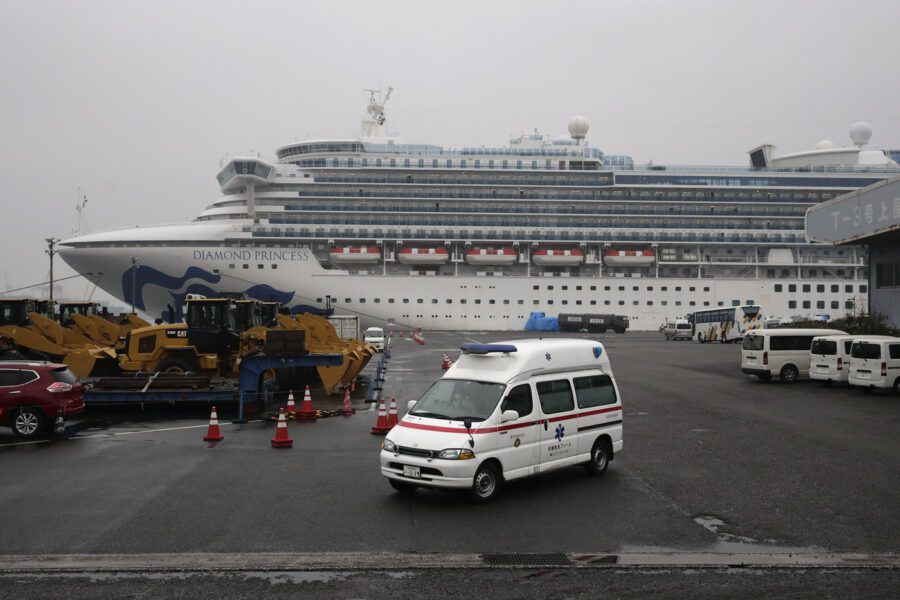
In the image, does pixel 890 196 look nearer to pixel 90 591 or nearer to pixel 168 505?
pixel 168 505

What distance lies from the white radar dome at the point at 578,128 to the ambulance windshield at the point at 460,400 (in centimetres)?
6043

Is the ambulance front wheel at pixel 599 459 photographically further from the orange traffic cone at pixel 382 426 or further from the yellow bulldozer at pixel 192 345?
the yellow bulldozer at pixel 192 345

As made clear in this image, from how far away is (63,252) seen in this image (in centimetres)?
5416

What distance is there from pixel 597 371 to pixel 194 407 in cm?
1128

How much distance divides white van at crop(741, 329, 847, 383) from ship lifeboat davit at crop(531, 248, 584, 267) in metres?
37.1

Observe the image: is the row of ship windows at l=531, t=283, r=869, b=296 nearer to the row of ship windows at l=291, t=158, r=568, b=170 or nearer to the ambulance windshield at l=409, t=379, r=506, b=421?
the row of ship windows at l=291, t=158, r=568, b=170

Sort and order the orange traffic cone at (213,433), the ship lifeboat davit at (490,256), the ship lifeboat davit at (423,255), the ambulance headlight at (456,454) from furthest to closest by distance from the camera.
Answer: the ship lifeboat davit at (490,256), the ship lifeboat davit at (423,255), the orange traffic cone at (213,433), the ambulance headlight at (456,454)

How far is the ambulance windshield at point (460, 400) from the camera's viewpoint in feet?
29.5

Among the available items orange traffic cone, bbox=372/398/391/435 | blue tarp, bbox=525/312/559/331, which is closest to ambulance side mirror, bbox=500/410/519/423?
orange traffic cone, bbox=372/398/391/435

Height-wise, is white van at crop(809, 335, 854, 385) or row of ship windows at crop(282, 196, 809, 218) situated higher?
row of ship windows at crop(282, 196, 809, 218)

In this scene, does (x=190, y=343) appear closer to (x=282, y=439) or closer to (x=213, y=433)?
(x=213, y=433)

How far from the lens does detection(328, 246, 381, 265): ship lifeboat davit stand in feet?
190

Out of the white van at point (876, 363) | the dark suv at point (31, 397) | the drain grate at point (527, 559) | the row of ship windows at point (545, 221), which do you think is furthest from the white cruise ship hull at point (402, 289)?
the drain grate at point (527, 559)

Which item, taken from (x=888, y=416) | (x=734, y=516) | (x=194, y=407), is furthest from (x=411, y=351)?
(x=734, y=516)
